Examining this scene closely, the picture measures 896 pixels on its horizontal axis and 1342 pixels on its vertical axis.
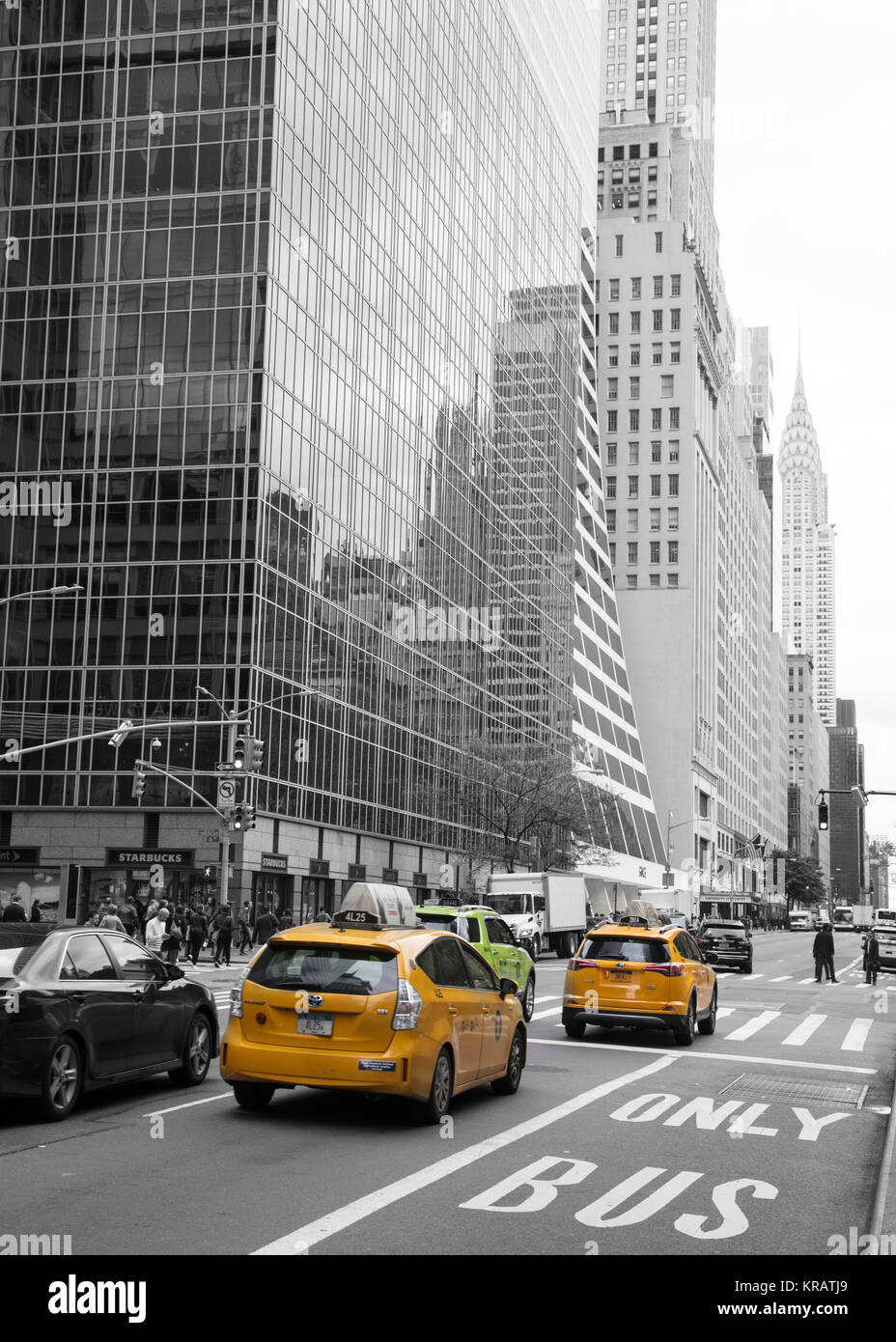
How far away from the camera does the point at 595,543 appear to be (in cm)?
12150

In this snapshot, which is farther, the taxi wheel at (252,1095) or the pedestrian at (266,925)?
the pedestrian at (266,925)

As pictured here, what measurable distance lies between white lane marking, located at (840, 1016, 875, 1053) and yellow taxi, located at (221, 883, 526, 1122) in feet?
31.8

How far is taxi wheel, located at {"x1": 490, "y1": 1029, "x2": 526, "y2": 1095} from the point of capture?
45.2 feet

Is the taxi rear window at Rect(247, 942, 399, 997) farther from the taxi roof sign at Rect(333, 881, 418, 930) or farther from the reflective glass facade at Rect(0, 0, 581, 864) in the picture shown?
the reflective glass facade at Rect(0, 0, 581, 864)

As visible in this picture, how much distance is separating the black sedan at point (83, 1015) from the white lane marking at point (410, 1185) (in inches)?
132

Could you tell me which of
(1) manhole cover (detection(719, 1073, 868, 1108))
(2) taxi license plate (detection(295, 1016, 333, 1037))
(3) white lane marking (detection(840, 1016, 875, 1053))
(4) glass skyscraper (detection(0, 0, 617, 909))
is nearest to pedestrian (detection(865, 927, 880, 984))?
(3) white lane marking (detection(840, 1016, 875, 1053))

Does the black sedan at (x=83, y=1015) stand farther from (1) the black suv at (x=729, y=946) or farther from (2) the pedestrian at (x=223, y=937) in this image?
(1) the black suv at (x=729, y=946)

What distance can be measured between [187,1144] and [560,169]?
355ft

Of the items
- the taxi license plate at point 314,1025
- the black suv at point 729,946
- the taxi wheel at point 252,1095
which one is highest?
the taxi license plate at point 314,1025

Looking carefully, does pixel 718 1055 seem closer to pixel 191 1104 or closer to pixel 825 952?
pixel 191 1104

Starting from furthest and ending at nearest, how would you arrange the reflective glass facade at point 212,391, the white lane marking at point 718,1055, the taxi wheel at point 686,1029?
the reflective glass facade at point 212,391 < the taxi wheel at point 686,1029 < the white lane marking at point 718,1055

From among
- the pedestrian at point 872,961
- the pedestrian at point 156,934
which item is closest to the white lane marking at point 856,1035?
the pedestrian at point 872,961

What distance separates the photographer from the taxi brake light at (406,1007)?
11.1m
